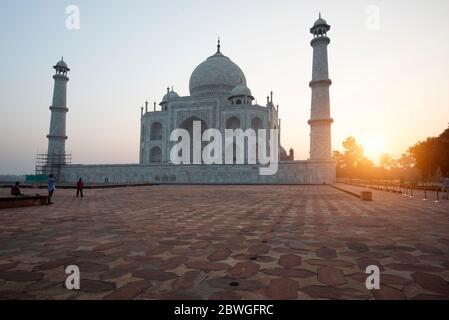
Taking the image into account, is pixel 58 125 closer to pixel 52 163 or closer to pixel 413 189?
pixel 52 163

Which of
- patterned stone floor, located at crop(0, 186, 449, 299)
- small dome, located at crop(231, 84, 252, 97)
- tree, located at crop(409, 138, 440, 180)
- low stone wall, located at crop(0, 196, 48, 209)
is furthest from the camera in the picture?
small dome, located at crop(231, 84, 252, 97)

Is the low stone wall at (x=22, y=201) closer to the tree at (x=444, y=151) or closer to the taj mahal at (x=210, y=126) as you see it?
the taj mahal at (x=210, y=126)

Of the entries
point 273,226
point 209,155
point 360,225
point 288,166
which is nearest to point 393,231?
point 360,225

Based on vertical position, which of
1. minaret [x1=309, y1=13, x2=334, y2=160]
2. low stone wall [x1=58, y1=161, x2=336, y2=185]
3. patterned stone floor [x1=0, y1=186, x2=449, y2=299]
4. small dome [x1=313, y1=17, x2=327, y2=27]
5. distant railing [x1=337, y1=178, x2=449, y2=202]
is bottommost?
patterned stone floor [x1=0, y1=186, x2=449, y2=299]

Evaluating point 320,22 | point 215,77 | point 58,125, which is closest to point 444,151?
point 320,22

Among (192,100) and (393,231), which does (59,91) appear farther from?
(393,231)

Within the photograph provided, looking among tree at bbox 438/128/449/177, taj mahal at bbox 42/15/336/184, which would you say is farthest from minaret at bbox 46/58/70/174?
tree at bbox 438/128/449/177

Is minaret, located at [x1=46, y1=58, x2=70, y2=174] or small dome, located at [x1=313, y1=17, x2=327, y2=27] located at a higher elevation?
small dome, located at [x1=313, y1=17, x2=327, y2=27]

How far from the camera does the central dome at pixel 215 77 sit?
3981 centimetres

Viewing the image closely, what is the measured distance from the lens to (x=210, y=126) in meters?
36.0

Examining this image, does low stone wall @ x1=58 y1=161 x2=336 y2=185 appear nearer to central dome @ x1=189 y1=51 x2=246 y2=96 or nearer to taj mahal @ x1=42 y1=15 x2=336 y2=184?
taj mahal @ x1=42 y1=15 x2=336 y2=184

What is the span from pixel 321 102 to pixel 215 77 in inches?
675

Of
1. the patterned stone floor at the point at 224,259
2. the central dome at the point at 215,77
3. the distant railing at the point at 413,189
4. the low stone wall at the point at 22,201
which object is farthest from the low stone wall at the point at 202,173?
the patterned stone floor at the point at 224,259

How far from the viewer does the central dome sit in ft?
131
